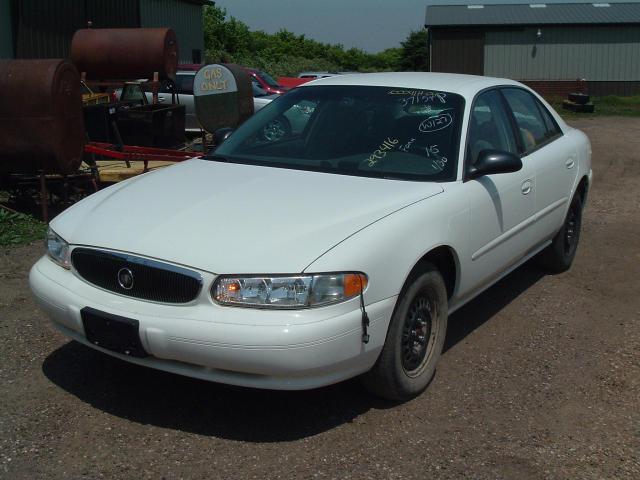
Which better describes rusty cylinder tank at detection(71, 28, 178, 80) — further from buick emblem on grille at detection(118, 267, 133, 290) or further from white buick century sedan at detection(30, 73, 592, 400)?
buick emblem on grille at detection(118, 267, 133, 290)

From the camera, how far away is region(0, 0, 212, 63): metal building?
19.6m

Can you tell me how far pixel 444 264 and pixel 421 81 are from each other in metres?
1.39

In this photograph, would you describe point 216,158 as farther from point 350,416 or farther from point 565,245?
point 565,245

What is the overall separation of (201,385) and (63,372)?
790 mm

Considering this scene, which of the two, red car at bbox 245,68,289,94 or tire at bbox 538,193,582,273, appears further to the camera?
red car at bbox 245,68,289,94

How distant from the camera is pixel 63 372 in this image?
4543 millimetres

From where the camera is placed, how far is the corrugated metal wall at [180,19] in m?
25.4

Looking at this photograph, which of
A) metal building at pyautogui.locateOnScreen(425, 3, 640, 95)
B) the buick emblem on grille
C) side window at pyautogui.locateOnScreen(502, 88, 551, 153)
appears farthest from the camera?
metal building at pyautogui.locateOnScreen(425, 3, 640, 95)

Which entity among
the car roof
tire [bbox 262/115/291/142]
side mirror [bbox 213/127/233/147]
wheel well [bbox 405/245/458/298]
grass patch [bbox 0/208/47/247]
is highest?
the car roof

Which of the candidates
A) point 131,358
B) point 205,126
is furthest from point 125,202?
point 205,126

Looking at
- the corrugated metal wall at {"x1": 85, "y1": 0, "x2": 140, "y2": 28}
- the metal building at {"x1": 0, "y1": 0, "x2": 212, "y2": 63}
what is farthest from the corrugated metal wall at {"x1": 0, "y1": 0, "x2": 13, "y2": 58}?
the corrugated metal wall at {"x1": 85, "y1": 0, "x2": 140, "y2": 28}

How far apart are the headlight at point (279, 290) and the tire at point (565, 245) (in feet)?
11.1

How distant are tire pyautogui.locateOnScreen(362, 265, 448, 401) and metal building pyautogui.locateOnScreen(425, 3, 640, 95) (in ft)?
105

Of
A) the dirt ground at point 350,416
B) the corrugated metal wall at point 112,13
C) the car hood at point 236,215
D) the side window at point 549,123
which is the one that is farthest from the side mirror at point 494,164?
the corrugated metal wall at point 112,13
